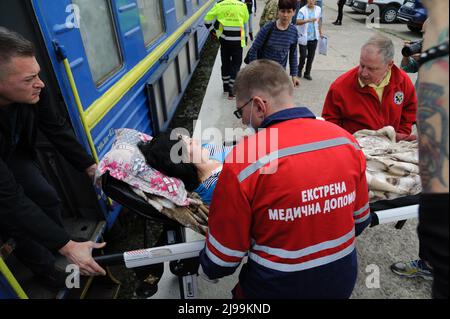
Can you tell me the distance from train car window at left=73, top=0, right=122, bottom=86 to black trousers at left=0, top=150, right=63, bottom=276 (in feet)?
2.90

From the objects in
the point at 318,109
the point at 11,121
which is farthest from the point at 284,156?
the point at 318,109

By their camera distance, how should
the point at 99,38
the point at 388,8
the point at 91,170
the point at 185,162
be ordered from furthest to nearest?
the point at 388,8 < the point at 99,38 < the point at 91,170 < the point at 185,162

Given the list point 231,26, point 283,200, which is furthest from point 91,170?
point 231,26

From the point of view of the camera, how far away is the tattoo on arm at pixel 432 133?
615 mm

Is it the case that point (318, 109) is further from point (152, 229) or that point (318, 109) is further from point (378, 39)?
point (152, 229)

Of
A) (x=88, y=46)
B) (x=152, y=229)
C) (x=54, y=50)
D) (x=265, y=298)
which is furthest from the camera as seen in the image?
(x=152, y=229)

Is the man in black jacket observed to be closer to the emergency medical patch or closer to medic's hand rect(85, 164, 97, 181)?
medic's hand rect(85, 164, 97, 181)

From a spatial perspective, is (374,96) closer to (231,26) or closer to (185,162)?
(185,162)

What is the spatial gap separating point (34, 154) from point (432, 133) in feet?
7.17

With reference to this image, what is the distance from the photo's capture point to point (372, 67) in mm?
2199

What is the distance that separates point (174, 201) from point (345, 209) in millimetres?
835

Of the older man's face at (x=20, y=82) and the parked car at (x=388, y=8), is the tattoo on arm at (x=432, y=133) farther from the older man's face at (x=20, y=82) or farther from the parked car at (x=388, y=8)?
the parked car at (x=388, y=8)

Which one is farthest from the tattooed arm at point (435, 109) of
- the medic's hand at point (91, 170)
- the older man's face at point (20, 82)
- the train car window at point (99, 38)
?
the train car window at point (99, 38)
